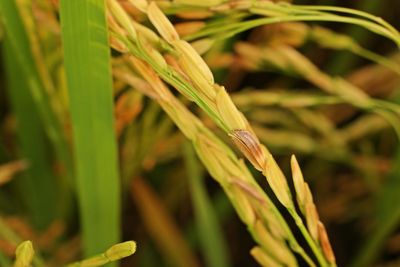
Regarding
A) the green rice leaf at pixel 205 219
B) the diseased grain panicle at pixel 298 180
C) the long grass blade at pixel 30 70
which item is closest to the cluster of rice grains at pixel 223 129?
the diseased grain panicle at pixel 298 180

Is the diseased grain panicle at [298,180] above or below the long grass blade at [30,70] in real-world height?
below

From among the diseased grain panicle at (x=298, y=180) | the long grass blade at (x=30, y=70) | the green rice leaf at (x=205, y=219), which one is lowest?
the green rice leaf at (x=205, y=219)

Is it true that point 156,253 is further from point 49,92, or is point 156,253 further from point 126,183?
point 49,92

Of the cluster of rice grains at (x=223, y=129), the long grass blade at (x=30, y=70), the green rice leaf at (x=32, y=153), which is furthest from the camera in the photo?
the green rice leaf at (x=32, y=153)

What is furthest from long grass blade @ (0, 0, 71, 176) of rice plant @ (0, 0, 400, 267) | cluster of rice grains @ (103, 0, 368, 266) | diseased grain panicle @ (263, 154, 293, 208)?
diseased grain panicle @ (263, 154, 293, 208)

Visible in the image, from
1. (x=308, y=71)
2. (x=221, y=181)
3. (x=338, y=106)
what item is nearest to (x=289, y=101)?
(x=308, y=71)

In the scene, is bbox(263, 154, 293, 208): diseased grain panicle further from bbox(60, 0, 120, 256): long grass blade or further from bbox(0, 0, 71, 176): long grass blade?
bbox(0, 0, 71, 176): long grass blade

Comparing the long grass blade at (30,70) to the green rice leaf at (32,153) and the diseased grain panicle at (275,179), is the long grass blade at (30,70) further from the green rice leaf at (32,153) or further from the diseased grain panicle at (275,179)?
the diseased grain panicle at (275,179)
